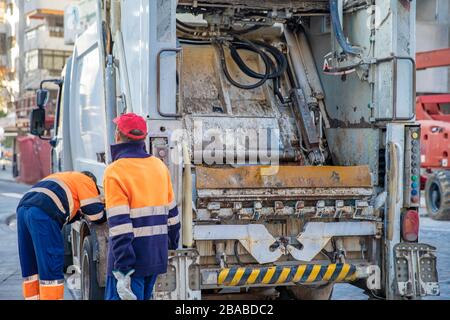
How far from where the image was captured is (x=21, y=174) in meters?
31.7

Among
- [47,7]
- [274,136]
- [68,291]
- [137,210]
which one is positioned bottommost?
[68,291]

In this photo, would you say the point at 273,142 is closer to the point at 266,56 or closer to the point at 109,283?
the point at 266,56

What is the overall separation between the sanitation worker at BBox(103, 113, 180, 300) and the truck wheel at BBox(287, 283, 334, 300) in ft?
6.48

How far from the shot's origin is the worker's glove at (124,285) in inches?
196

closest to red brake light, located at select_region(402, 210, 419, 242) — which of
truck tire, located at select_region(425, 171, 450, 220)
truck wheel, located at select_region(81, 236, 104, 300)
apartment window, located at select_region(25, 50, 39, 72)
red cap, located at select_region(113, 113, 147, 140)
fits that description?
red cap, located at select_region(113, 113, 147, 140)

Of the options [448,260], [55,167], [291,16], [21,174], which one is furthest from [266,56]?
[21,174]

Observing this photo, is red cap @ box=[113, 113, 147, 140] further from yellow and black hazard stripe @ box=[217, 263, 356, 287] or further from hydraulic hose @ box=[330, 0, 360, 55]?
hydraulic hose @ box=[330, 0, 360, 55]

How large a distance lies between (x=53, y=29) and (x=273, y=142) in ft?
156

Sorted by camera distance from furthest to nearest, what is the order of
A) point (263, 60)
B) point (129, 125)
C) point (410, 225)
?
point (263, 60), point (410, 225), point (129, 125)

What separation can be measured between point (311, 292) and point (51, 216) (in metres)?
2.44

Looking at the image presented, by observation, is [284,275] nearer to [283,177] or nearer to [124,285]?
[283,177]

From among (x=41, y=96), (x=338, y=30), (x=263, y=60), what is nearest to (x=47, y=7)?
(x=41, y=96)

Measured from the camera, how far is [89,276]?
632 cm

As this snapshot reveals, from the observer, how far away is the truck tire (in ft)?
48.1
